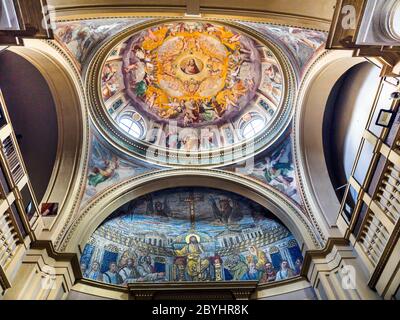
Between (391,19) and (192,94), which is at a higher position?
(192,94)

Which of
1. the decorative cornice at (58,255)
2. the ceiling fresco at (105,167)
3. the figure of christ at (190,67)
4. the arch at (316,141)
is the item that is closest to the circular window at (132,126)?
the ceiling fresco at (105,167)

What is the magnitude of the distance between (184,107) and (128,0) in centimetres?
1096

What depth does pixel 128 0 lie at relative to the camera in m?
6.53

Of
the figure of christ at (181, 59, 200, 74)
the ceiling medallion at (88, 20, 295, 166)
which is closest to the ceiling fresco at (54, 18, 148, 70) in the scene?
the ceiling medallion at (88, 20, 295, 166)

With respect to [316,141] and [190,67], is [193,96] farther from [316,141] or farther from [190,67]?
[316,141]

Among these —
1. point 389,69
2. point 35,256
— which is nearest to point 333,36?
point 389,69

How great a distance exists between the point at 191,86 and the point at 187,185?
6.01 m

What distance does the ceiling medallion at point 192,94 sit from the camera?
14.3m

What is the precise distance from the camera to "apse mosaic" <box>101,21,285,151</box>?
15367 mm

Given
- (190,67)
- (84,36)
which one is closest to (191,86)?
(190,67)

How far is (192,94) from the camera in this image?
17625 millimetres

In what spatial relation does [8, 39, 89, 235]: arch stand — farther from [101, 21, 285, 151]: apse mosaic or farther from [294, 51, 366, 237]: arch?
[294, 51, 366, 237]: arch

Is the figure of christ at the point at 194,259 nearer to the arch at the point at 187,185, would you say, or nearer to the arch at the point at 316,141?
the arch at the point at 187,185

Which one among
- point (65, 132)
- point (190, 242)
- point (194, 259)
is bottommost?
point (194, 259)
